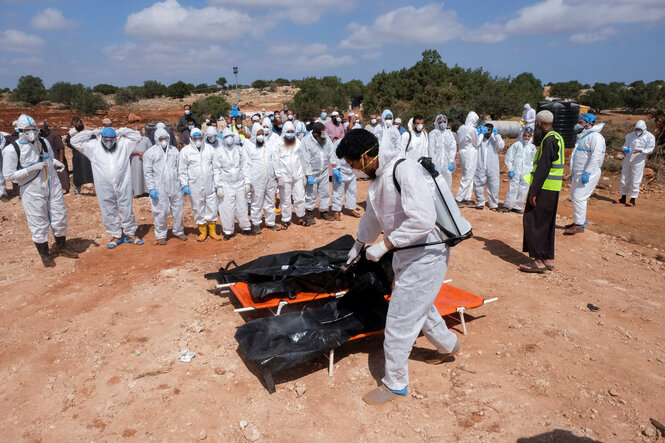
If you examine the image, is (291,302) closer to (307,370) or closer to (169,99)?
(307,370)

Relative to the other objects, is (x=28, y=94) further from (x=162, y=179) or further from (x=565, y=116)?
(x=565, y=116)

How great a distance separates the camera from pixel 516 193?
8.99 meters

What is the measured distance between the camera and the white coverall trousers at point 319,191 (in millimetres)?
8008

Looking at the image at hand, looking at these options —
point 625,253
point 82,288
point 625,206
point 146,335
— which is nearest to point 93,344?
point 146,335

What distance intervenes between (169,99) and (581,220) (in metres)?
39.2

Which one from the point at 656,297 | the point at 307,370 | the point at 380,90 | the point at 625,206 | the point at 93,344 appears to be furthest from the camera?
the point at 380,90

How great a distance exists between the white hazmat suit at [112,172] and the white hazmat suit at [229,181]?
1.39 metres

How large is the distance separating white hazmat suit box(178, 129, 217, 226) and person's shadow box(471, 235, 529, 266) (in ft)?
15.2

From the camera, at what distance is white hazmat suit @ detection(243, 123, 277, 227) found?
7.29m

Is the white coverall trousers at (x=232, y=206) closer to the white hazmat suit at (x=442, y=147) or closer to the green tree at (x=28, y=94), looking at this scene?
the white hazmat suit at (x=442, y=147)

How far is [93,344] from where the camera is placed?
13.3 ft

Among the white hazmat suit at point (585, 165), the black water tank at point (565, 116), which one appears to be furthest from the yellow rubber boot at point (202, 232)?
the black water tank at point (565, 116)

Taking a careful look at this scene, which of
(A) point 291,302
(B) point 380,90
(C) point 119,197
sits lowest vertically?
(A) point 291,302

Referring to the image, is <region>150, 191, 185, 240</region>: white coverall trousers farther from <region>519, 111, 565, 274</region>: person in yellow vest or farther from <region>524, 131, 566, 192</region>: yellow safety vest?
<region>524, 131, 566, 192</region>: yellow safety vest
